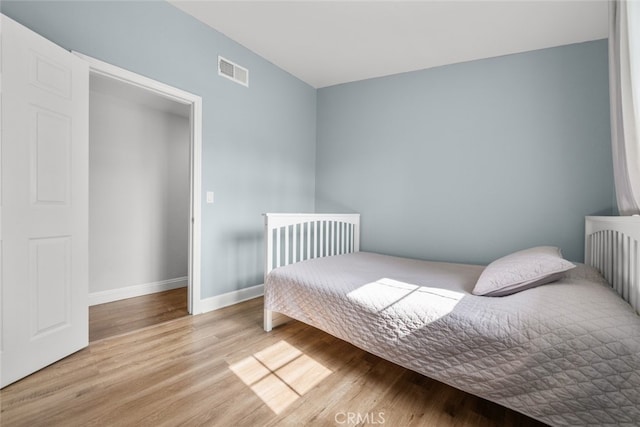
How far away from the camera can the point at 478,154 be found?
8.53ft

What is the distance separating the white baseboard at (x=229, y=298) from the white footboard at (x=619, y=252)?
2.64 metres

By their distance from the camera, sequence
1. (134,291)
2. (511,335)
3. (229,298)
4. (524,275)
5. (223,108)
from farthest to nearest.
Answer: (134,291) < (229,298) < (223,108) < (524,275) < (511,335)

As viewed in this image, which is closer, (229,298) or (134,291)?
(229,298)

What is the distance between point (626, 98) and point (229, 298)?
9.67 ft

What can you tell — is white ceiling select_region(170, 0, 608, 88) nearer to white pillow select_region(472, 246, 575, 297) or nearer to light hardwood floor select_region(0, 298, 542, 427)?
white pillow select_region(472, 246, 575, 297)

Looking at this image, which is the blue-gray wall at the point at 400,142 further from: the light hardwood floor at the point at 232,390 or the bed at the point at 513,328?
the light hardwood floor at the point at 232,390

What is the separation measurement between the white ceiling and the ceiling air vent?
223 millimetres

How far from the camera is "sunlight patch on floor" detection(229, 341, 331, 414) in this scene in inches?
54.1

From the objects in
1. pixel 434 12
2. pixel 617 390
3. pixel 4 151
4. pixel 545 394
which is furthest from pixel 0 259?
pixel 434 12

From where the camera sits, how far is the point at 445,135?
108 inches

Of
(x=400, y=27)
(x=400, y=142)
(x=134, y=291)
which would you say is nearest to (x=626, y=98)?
(x=400, y=27)
